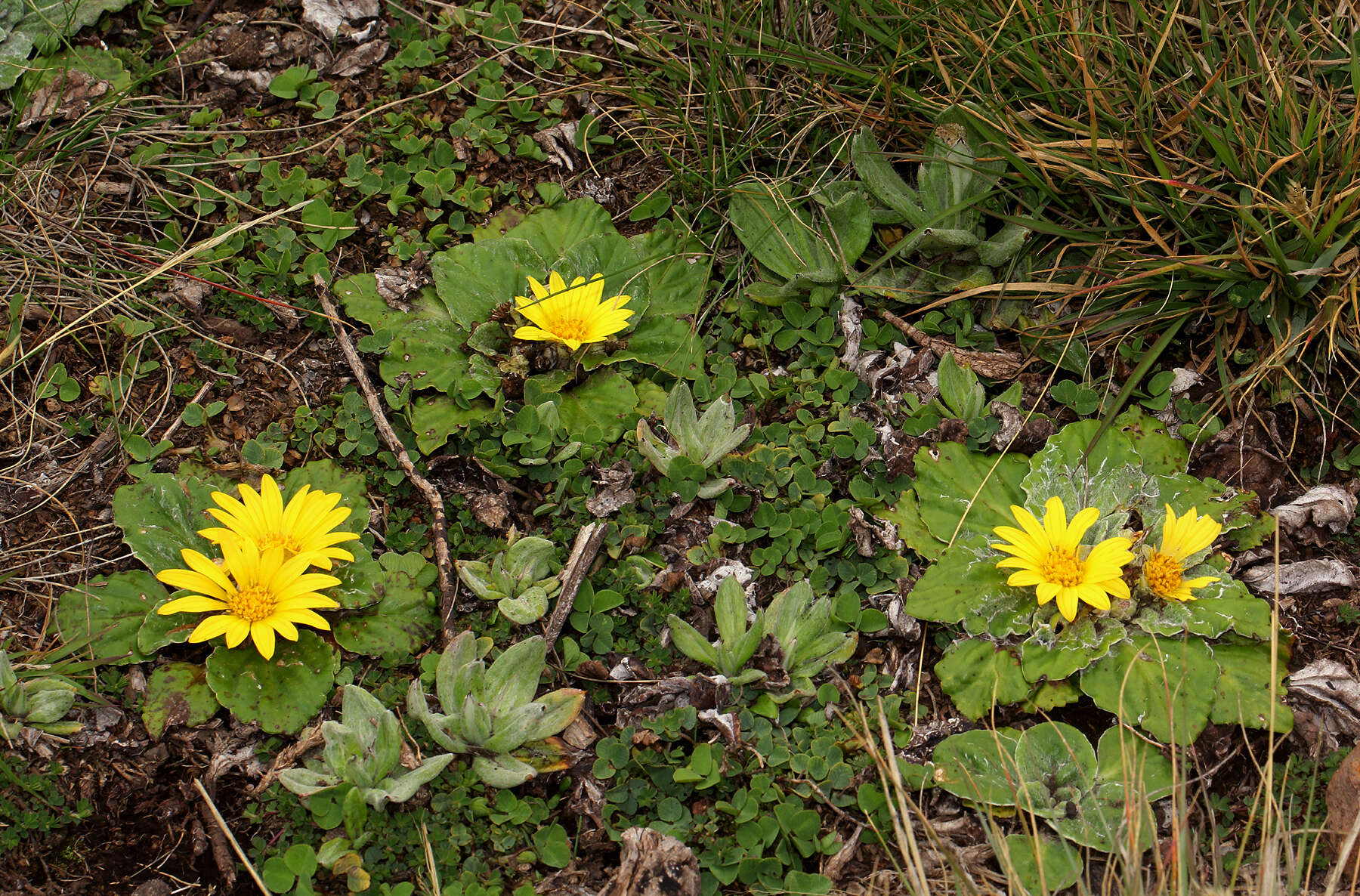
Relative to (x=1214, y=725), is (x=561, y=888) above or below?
below

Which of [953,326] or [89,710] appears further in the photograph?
[953,326]

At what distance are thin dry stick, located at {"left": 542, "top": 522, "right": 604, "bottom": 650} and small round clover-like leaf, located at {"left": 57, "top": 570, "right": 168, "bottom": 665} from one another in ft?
3.25

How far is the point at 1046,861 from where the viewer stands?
2381 millimetres

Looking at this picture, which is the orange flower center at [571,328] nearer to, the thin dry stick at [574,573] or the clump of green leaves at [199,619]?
the thin dry stick at [574,573]

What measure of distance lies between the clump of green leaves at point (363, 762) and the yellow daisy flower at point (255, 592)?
0.75 feet

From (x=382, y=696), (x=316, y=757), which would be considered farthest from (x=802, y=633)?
(x=316, y=757)

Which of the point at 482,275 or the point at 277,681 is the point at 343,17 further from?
the point at 277,681

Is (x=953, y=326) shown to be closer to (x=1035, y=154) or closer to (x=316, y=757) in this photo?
(x=1035, y=154)

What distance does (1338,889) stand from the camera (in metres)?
2.28

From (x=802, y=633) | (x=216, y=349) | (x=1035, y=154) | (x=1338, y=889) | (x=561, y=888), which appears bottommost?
(x=561, y=888)

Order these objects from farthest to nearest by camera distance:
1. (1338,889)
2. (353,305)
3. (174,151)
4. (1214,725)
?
(174,151) → (353,305) → (1214,725) → (1338,889)

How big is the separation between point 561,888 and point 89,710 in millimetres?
1215

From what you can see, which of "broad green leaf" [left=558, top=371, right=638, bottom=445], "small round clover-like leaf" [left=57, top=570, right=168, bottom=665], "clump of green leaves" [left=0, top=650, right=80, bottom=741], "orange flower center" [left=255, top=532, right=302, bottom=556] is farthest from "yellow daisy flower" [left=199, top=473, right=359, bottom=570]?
"broad green leaf" [left=558, top=371, right=638, bottom=445]

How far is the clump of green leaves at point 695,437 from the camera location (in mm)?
2865
